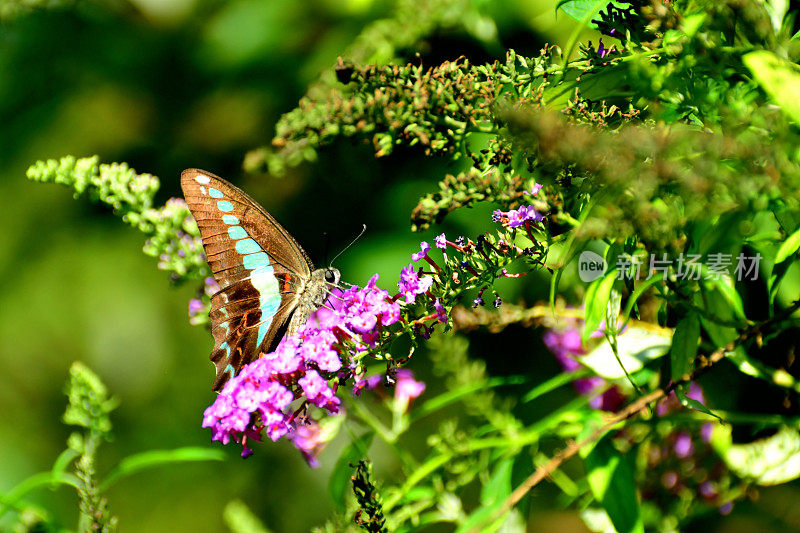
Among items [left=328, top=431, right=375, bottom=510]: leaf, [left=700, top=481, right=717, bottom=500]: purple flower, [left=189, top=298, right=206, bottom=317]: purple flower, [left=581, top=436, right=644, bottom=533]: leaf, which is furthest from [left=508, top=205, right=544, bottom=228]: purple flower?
[left=700, top=481, right=717, bottom=500]: purple flower

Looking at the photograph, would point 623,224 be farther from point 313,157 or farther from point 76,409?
point 76,409

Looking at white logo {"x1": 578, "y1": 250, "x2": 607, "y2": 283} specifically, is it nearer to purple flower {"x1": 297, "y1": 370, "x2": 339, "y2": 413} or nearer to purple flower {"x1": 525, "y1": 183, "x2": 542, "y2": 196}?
purple flower {"x1": 525, "y1": 183, "x2": 542, "y2": 196}

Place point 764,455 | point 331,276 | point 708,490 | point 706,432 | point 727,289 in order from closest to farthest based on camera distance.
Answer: point 727,289 < point 764,455 < point 708,490 < point 706,432 < point 331,276

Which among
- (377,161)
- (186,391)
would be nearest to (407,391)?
(377,161)

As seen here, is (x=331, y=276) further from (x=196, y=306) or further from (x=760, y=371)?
(x=760, y=371)

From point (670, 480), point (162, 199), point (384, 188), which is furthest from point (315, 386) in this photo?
point (162, 199)
